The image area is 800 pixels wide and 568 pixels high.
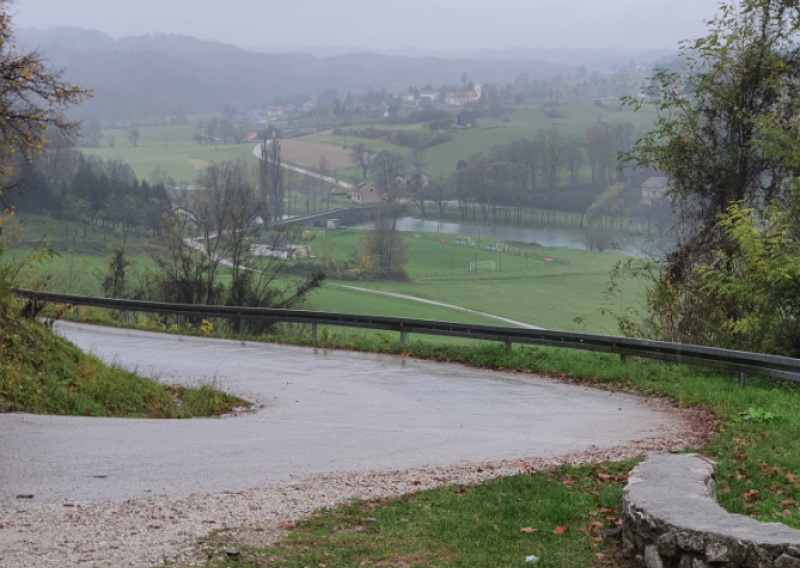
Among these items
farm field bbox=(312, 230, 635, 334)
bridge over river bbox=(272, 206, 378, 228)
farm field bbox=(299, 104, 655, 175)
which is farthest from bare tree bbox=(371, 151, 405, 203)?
farm field bbox=(312, 230, 635, 334)

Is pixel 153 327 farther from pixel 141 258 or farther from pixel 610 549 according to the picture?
pixel 141 258

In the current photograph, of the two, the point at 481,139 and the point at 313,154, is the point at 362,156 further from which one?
the point at 481,139

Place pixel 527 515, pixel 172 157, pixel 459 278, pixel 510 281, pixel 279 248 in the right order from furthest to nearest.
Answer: pixel 172 157, pixel 459 278, pixel 510 281, pixel 279 248, pixel 527 515

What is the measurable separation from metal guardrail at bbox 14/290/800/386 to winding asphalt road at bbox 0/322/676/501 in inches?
67.4

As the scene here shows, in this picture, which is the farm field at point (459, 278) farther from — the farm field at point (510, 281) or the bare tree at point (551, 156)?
the bare tree at point (551, 156)

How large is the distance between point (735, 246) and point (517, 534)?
51.8 ft

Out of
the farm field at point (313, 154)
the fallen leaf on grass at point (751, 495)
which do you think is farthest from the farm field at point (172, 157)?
the fallen leaf on grass at point (751, 495)

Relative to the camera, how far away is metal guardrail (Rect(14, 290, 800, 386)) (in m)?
13.2

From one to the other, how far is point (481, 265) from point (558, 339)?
101 metres

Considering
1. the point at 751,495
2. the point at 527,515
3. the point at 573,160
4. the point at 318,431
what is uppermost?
the point at 573,160

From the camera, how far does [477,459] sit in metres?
9.40

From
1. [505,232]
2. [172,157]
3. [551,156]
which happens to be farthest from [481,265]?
[172,157]

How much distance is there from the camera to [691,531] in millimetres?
5254

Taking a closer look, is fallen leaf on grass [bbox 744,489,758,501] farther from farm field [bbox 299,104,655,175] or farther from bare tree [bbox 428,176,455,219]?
farm field [bbox 299,104,655,175]
